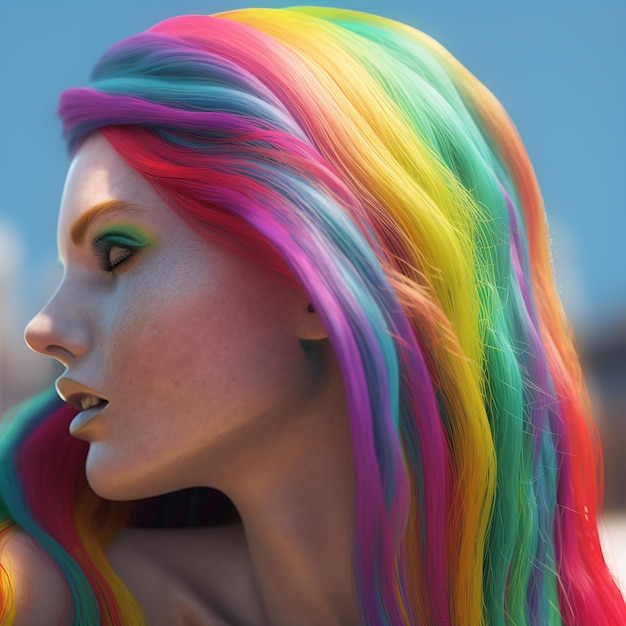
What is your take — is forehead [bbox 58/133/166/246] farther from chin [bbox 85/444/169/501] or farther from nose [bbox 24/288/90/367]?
chin [bbox 85/444/169/501]

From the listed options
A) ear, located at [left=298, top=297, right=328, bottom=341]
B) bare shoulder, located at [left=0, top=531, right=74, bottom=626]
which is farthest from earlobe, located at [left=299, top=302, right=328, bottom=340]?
bare shoulder, located at [left=0, top=531, right=74, bottom=626]

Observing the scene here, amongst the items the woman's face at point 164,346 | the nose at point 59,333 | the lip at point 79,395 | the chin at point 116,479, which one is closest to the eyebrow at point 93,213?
the woman's face at point 164,346

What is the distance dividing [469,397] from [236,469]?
1.25 ft

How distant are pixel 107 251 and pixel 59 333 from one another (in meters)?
0.15

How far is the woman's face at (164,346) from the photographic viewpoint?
136 centimetres

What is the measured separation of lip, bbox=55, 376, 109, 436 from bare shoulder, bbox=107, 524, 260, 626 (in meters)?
0.28

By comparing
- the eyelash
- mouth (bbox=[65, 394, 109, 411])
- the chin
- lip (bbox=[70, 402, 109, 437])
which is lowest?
the chin

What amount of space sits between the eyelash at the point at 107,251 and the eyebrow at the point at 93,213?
0.03 metres

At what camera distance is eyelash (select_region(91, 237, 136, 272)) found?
142cm

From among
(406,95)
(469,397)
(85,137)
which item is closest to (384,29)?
(406,95)

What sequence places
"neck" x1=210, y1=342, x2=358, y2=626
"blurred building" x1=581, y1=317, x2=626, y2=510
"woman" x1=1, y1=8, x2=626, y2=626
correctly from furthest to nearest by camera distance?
"blurred building" x1=581, y1=317, x2=626, y2=510 < "neck" x1=210, y1=342, x2=358, y2=626 < "woman" x1=1, y1=8, x2=626, y2=626

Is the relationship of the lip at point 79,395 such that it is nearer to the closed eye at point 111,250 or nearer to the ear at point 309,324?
the closed eye at point 111,250

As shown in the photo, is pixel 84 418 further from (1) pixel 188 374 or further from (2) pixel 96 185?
(2) pixel 96 185

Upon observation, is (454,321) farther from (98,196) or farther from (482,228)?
(98,196)
